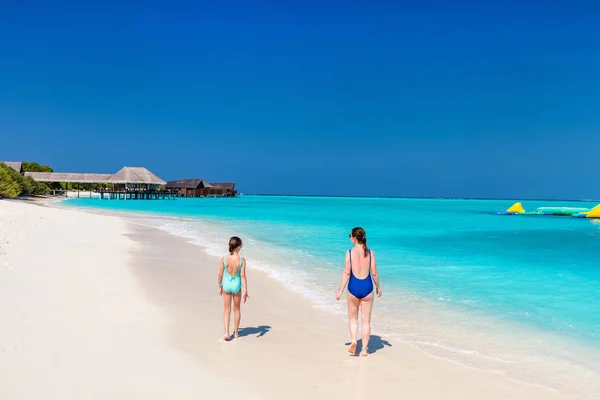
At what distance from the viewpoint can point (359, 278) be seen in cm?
474

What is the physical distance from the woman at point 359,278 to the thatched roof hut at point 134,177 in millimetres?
69510

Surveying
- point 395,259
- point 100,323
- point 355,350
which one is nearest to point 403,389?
point 355,350

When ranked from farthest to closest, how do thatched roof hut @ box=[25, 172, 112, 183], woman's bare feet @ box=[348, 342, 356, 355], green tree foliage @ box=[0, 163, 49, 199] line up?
thatched roof hut @ box=[25, 172, 112, 183] < green tree foliage @ box=[0, 163, 49, 199] < woman's bare feet @ box=[348, 342, 356, 355]

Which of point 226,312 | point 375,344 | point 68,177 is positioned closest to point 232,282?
point 226,312

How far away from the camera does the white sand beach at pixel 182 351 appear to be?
12.6 ft

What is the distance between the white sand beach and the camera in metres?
3.83

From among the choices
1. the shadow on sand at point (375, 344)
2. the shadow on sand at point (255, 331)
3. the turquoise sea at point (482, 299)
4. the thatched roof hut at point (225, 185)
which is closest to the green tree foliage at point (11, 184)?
the turquoise sea at point (482, 299)

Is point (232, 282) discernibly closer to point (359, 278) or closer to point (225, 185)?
point (359, 278)

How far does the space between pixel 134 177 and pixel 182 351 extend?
70.5 m

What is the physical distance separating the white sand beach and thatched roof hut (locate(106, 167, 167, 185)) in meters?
65.0

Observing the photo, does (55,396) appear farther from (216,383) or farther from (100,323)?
(100,323)

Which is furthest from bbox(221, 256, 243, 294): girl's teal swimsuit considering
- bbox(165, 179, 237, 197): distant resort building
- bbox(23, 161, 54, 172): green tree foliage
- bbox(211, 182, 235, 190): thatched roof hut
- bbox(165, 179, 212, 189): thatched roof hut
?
bbox(211, 182, 235, 190): thatched roof hut

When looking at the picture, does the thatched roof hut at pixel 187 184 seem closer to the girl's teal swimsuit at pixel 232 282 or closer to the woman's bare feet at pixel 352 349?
the girl's teal swimsuit at pixel 232 282

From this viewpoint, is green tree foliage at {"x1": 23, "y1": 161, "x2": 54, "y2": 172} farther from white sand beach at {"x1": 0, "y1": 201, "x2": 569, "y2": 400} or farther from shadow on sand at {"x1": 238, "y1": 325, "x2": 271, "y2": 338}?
shadow on sand at {"x1": 238, "y1": 325, "x2": 271, "y2": 338}
